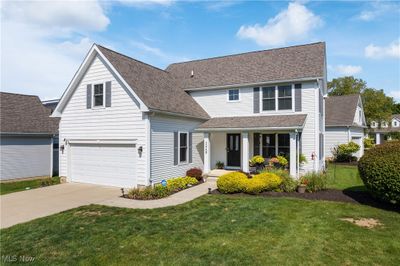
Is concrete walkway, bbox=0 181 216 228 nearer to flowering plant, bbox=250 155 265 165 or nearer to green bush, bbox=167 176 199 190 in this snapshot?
green bush, bbox=167 176 199 190

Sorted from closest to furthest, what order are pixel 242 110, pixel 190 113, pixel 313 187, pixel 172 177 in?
pixel 313 187
pixel 172 177
pixel 190 113
pixel 242 110

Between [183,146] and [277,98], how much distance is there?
20.9 feet

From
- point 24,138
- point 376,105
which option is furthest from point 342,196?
point 376,105

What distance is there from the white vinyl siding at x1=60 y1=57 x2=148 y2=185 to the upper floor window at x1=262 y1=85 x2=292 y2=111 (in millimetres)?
8006

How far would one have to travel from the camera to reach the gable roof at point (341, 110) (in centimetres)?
2506

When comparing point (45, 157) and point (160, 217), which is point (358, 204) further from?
point (45, 157)

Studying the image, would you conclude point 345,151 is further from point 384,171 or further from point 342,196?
point 384,171

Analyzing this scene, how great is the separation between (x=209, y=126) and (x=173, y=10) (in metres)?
6.72

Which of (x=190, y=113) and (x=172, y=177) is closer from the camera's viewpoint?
(x=172, y=177)

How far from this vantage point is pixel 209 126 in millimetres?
16453

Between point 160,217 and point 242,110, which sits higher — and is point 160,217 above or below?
below

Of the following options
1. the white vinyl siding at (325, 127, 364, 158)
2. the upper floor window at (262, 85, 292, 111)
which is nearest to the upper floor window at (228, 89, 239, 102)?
the upper floor window at (262, 85, 292, 111)

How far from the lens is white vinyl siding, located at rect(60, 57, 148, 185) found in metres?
12.8

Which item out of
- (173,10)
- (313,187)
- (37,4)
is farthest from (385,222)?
(37,4)
